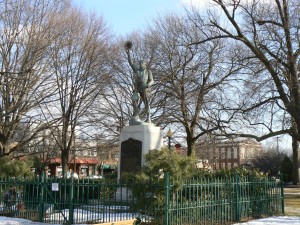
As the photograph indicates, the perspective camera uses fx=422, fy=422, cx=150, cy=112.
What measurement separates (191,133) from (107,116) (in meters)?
7.04

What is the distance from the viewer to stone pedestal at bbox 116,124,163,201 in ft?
54.9

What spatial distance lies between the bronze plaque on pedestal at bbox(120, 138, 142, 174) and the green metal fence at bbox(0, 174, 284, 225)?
7.10 feet

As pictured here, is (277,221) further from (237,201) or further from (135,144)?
A: (135,144)

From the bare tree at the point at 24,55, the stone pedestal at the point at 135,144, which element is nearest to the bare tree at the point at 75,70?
the bare tree at the point at 24,55

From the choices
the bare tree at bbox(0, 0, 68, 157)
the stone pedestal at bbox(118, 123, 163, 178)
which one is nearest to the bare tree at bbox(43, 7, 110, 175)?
the bare tree at bbox(0, 0, 68, 157)

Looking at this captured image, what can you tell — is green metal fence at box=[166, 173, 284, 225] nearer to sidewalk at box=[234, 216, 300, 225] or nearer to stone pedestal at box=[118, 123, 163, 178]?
sidewalk at box=[234, 216, 300, 225]

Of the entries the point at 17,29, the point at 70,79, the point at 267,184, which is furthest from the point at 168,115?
the point at 267,184

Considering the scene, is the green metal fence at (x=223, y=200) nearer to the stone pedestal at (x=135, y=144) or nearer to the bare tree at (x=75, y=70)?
the stone pedestal at (x=135, y=144)

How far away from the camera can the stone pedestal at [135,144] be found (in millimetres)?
16734

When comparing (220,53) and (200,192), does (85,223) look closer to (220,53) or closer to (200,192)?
(200,192)

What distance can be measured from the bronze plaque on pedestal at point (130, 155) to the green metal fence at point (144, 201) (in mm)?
2165

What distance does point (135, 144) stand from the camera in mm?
16891

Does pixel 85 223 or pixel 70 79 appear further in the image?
pixel 70 79

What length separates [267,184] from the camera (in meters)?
16.8
